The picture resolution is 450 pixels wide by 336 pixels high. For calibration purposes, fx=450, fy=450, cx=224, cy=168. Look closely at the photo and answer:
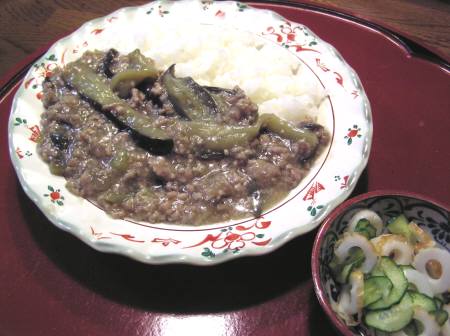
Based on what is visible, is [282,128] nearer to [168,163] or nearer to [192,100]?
[192,100]

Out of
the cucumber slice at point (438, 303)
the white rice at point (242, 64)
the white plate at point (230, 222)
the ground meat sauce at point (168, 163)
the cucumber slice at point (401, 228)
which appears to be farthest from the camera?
the white rice at point (242, 64)

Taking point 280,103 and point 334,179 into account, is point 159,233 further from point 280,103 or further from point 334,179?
point 280,103

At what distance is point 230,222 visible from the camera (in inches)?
107

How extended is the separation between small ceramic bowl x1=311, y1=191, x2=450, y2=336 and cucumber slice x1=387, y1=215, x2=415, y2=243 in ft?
0.24

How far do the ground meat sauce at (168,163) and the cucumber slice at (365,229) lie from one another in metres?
0.56

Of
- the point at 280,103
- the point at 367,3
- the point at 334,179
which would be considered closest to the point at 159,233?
the point at 334,179

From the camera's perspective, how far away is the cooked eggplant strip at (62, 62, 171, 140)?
3057 mm

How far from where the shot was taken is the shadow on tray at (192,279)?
8.41 feet

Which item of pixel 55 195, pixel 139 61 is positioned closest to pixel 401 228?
pixel 55 195

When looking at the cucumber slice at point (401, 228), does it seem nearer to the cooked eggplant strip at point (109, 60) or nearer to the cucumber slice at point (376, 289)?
the cucumber slice at point (376, 289)

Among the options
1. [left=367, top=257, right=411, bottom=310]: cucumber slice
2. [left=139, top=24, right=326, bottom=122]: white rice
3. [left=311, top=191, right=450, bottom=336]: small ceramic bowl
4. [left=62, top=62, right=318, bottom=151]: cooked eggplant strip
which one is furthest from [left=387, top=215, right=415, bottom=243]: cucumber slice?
[left=139, top=24, right=326, bottom=122]: white rice

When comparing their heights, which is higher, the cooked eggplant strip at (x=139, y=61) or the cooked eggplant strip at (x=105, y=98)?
the cooked eggplant strip at (x=139, y=61)

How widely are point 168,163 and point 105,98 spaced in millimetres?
757

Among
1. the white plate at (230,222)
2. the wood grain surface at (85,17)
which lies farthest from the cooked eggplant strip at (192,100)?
the wood grain surface at (85,17)
